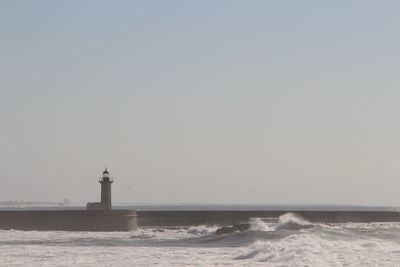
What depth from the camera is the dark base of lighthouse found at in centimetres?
4381

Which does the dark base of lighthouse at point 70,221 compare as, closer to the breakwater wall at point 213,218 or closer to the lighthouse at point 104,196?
the lighthouse at point 104,196

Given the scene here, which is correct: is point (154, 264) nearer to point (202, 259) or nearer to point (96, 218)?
point (202, 259)

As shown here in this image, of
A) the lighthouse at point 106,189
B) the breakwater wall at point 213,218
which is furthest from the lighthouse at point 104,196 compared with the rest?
the breakwater wall at point 213,218

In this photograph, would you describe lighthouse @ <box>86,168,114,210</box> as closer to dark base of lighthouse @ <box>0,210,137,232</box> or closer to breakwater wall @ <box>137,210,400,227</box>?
dark base of lighthouse @ <box>0,210,137,232</box>

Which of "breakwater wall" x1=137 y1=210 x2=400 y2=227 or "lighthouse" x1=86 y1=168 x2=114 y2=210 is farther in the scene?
"breakwater wall" x1=137 y1=210 x2=400 y2=227

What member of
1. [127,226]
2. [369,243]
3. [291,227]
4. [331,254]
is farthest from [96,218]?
[331,254]

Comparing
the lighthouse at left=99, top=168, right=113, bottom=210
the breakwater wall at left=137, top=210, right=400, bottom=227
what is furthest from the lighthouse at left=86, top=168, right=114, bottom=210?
the breakwater wall at left=137, top=210, right=400, bottom=227

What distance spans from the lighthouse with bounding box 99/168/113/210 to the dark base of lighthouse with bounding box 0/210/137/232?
4.40ft

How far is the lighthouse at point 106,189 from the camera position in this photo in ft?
152

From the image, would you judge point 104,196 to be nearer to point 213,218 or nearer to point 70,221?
point 70,221

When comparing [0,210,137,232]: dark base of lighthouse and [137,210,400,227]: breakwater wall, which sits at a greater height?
[137,210,400,227]: breakwater wall

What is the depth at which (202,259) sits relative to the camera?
21.6m

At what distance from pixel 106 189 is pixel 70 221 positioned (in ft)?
11.8

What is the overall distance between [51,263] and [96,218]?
24.0 metres
